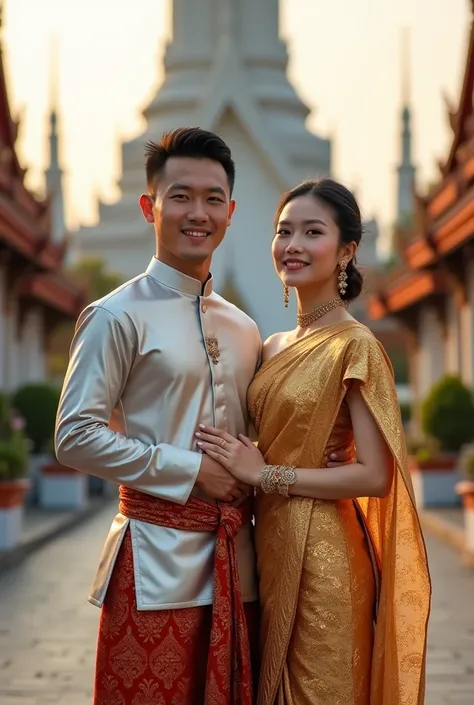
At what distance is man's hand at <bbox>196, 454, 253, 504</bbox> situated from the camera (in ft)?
11.1

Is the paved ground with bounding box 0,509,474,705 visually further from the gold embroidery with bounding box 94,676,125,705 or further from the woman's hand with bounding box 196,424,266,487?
the woman's hand with bounding box 196,424,266,487

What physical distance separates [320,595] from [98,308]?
0.92m

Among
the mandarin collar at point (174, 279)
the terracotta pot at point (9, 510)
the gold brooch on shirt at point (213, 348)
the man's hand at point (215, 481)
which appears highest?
the mandarin collar at point (174, 279)

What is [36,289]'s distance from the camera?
1606 cm

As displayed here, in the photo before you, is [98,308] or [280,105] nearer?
[98,308]

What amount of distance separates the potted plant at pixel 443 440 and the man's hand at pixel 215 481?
10794 millimetres

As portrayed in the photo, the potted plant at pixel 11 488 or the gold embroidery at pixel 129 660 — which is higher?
the potted plant at pixel 11 488

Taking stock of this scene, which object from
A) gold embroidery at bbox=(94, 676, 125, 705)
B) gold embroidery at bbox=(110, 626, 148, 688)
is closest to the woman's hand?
gold embroidery at bbox=(110, 626, 148, 688)

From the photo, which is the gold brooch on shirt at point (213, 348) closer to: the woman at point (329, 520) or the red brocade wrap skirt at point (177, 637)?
the woman at point (329, 520)

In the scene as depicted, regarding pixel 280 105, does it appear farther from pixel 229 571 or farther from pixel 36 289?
pixel 229 571

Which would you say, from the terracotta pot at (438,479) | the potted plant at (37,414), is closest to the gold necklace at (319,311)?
the terracotta pot at (438,479)

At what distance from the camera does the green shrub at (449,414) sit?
46.1 feet

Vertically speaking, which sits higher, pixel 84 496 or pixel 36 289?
pixel 36 289

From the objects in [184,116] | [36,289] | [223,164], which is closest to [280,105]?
[184,116]
